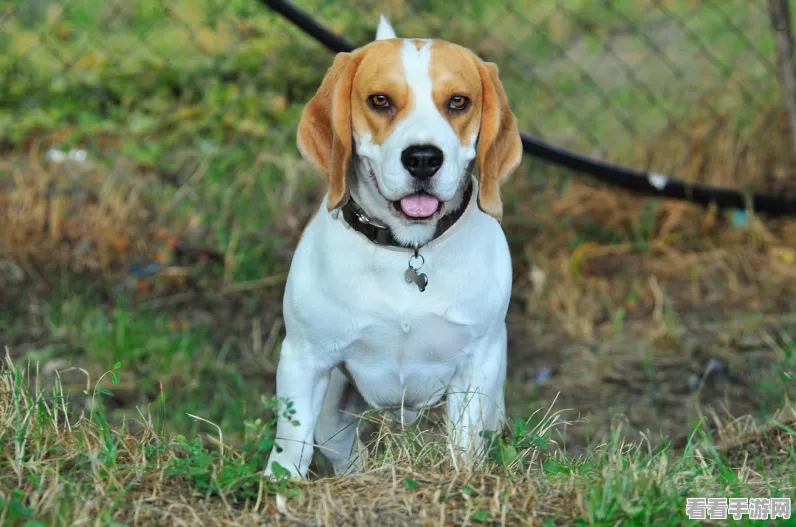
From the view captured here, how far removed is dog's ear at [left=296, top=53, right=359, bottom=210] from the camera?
2639mm

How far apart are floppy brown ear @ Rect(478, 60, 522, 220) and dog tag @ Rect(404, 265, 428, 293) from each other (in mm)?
233

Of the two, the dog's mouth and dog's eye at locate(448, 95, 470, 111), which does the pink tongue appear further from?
dog's eye at locate(448, 95, 470, 111)

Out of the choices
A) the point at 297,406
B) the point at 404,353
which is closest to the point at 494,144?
the point at 404,353

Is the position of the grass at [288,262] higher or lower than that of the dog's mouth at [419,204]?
lower

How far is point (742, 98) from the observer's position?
5395mm

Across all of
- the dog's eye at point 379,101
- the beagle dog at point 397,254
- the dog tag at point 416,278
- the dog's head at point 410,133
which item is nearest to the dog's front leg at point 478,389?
the beagle dog at point 397,254

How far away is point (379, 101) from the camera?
262 centimetres

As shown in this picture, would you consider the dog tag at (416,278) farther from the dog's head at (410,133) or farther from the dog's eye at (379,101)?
the dog's eye at (379,101)

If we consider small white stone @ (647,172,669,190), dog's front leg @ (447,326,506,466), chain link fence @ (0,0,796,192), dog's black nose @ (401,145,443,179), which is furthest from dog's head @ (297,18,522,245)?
small white stone @ (647,172,669,190)

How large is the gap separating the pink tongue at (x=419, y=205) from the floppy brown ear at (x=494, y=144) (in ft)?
0.57

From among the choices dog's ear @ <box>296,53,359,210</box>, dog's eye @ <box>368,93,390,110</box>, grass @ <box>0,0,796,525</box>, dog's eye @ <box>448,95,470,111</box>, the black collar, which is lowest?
grass @ <box>0,0,796,525</box>

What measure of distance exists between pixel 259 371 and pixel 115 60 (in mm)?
2457

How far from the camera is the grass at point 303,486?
7.25 feet

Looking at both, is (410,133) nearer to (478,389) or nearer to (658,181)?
(478,389)
